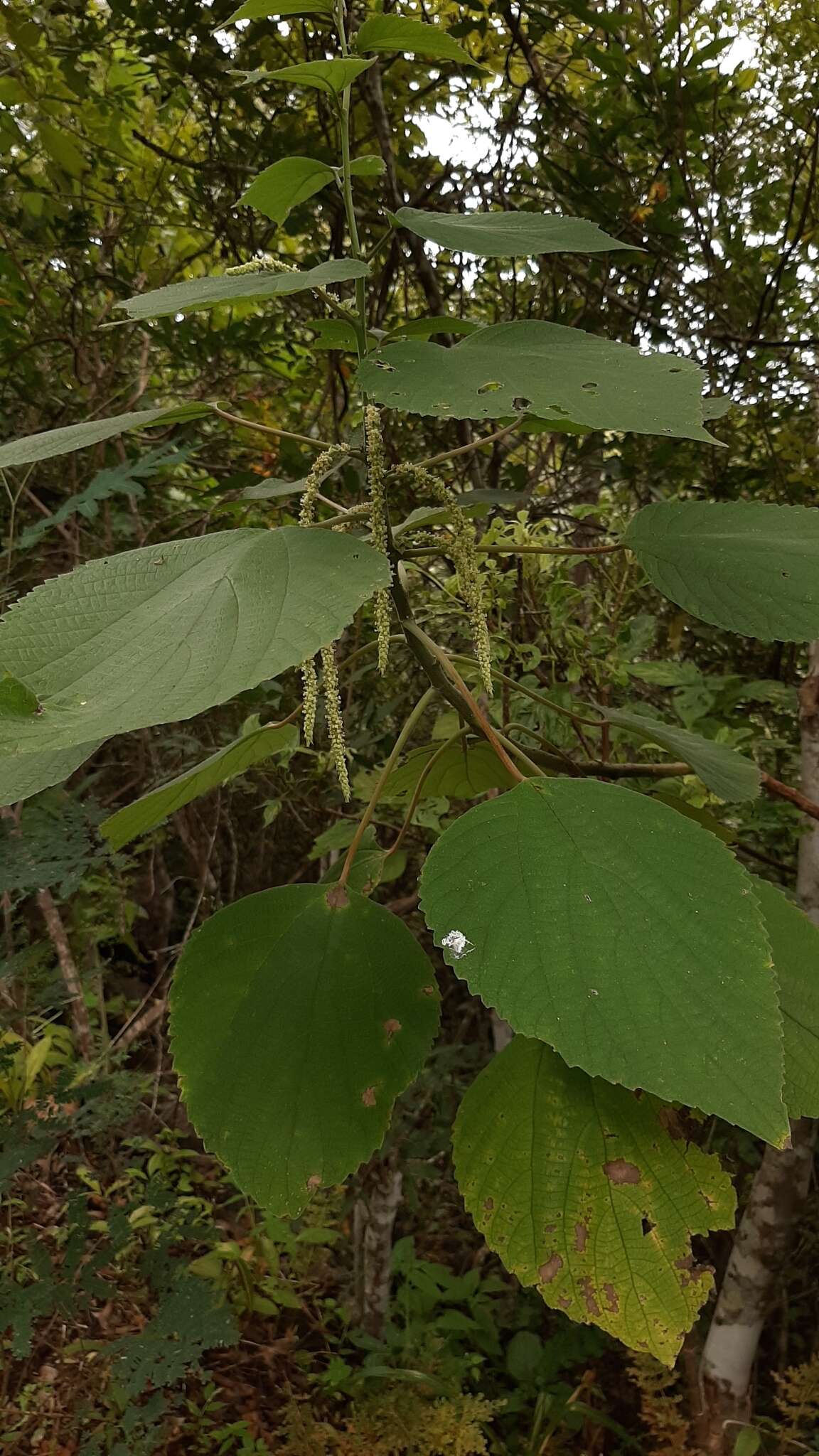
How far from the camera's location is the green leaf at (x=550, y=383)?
52 cm

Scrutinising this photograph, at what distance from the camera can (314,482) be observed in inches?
29.1

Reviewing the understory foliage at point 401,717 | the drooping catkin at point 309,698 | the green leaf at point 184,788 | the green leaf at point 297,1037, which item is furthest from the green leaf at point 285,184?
the green leaf at point 297,1037

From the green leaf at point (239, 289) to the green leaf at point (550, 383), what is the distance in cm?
6

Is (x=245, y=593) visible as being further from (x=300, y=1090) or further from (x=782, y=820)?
(x=782, y=820)

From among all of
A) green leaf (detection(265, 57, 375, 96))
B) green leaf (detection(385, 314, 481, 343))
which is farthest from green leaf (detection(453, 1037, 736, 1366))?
green leaf (detection(265, 57, 375, 96))

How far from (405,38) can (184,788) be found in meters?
0.69

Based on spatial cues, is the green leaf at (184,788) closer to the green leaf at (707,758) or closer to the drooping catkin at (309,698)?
the drooping catkin at (309,698)

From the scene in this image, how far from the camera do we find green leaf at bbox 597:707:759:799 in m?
0.85

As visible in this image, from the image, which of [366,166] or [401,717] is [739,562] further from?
[401,717]

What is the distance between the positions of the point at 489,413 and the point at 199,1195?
2.71 m

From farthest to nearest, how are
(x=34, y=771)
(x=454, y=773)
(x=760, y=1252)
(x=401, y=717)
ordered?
(x=401, y=717), (x=760, y=1252), (x=454, y=773), (x=34, y=771)

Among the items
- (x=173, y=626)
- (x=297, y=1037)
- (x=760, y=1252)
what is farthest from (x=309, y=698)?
(x=760, y=1252)

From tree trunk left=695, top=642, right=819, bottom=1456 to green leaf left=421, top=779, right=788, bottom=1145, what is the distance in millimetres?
941

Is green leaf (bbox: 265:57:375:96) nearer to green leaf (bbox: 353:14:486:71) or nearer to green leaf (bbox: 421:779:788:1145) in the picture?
green leaf (bbox: 353:14:486:71)
